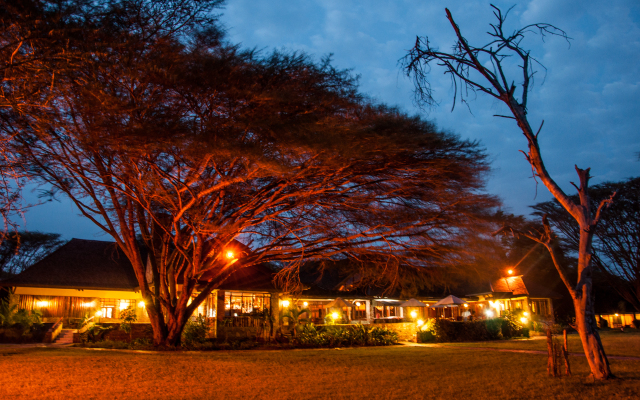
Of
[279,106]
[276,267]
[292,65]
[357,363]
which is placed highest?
[292,65]

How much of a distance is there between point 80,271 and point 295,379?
20752 millimetres

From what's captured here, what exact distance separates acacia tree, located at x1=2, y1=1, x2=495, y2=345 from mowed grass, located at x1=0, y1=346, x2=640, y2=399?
164 inches

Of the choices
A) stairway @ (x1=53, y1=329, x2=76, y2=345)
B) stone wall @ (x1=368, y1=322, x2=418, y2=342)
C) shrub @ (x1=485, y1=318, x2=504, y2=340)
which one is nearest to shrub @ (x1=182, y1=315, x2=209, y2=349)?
stairway @ (x1=53, y1=329, x2=76, y2=345)

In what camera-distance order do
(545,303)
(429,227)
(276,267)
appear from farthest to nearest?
(545,303) < (276,267) < (429,227)

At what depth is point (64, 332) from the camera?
2133cm

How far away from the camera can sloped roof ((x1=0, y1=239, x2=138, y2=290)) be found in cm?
2341

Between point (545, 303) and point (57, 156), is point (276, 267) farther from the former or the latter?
point (545, 303)

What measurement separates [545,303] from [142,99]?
29.8 metres

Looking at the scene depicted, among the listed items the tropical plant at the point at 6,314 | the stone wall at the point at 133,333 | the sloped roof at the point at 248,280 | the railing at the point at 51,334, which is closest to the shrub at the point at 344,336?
the sloped roof at the point at 248,280

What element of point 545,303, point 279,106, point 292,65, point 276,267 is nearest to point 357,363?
point 279,106

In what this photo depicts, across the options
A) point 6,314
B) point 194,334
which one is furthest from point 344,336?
point 6,314

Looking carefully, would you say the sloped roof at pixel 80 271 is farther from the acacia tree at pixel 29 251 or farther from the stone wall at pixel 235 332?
the acacia tree at pixel 29 251

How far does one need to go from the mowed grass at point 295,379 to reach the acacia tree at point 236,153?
4.16 meters

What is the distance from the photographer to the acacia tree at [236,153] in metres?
10.3
